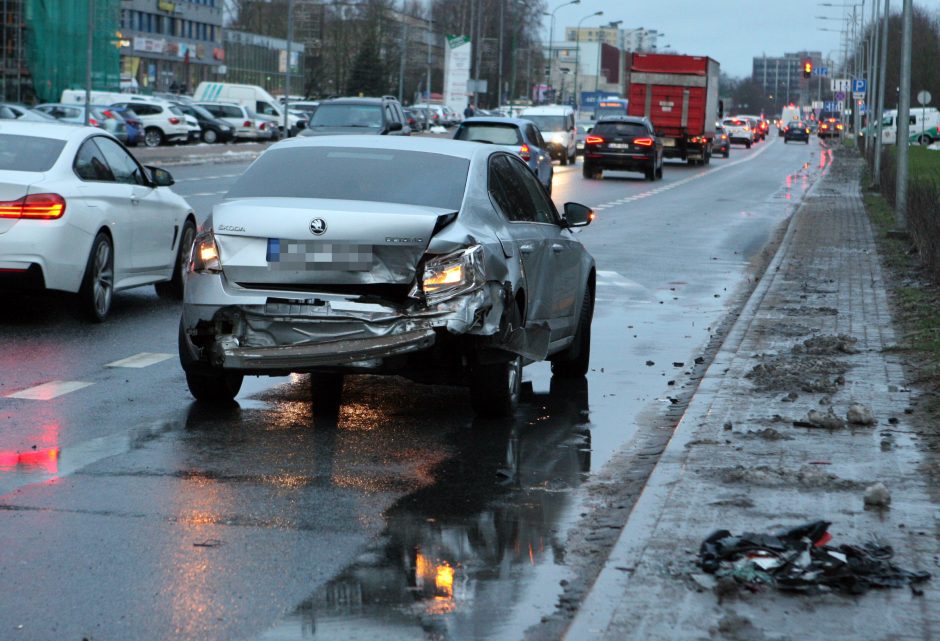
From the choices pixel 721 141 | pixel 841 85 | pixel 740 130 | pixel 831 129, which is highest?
pixel 841 85

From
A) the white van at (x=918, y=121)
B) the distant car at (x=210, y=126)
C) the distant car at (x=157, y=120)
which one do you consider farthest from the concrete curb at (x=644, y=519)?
the white van at (x=918, y=121)

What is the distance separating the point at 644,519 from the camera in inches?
238

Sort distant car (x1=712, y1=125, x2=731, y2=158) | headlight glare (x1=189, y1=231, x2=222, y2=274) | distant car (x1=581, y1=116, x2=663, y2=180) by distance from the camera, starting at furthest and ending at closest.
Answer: distant car (x1=712, y1=125, x2=731, y2=158) < distant car (x1=581, y1=116, x2=663, y2=180) < headlight glare (x1=189, y1=231, x2=222, y2=274)

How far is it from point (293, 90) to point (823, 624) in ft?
441

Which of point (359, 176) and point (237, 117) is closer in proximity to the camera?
point (359, 176)

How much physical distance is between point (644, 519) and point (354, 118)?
27393 mm

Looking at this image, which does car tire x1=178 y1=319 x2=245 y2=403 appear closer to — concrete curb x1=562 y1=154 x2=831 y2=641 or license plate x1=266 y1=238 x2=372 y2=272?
license plate x1=266 y1=238 x2=372 y2=272

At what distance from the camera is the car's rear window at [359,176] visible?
8469 mm

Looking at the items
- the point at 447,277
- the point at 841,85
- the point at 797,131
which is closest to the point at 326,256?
the point at 447,277

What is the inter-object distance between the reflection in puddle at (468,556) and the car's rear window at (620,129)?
38414 millimetres

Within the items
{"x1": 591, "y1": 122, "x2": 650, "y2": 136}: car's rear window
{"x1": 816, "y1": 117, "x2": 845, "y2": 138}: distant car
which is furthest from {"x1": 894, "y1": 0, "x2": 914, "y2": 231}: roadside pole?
{"x1": 816, "y1": 117, "x2": 845, "y2": 138}: distant car

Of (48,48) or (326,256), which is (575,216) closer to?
(326,256)

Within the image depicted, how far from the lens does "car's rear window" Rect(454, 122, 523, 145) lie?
1232 inches

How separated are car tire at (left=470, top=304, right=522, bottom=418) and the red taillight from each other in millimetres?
4440
